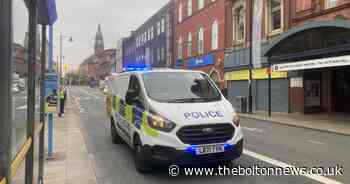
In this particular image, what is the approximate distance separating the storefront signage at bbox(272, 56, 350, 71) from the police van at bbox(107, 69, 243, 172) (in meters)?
9.99

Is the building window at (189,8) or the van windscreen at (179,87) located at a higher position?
the building window at (189,8)

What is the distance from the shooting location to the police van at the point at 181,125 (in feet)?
20.6

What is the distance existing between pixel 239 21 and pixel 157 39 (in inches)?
1059

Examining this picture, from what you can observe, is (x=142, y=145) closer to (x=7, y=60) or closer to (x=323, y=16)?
(x=7, y=60)

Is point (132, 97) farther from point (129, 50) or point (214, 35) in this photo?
point (129, 50)

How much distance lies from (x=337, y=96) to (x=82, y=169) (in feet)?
62.2

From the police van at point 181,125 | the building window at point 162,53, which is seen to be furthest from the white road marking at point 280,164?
the building window at point 162,53

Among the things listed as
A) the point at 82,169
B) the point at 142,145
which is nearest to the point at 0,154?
the point at 142,145

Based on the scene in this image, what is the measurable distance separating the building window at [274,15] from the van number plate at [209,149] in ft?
67.2

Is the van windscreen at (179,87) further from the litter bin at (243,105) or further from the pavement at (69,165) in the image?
the litter bin at (243,105)

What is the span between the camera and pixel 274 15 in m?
26.0

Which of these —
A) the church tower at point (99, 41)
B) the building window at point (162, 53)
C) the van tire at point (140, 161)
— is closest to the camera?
the van tire at point (140, 161)

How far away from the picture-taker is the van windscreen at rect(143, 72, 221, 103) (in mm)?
7191

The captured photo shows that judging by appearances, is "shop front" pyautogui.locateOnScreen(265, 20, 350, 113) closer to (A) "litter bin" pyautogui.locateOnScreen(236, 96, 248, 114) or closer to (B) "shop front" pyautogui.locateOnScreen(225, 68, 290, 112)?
(B) "shop front" pyautogui.locateOnScreen(225, 68, 290, 112)
